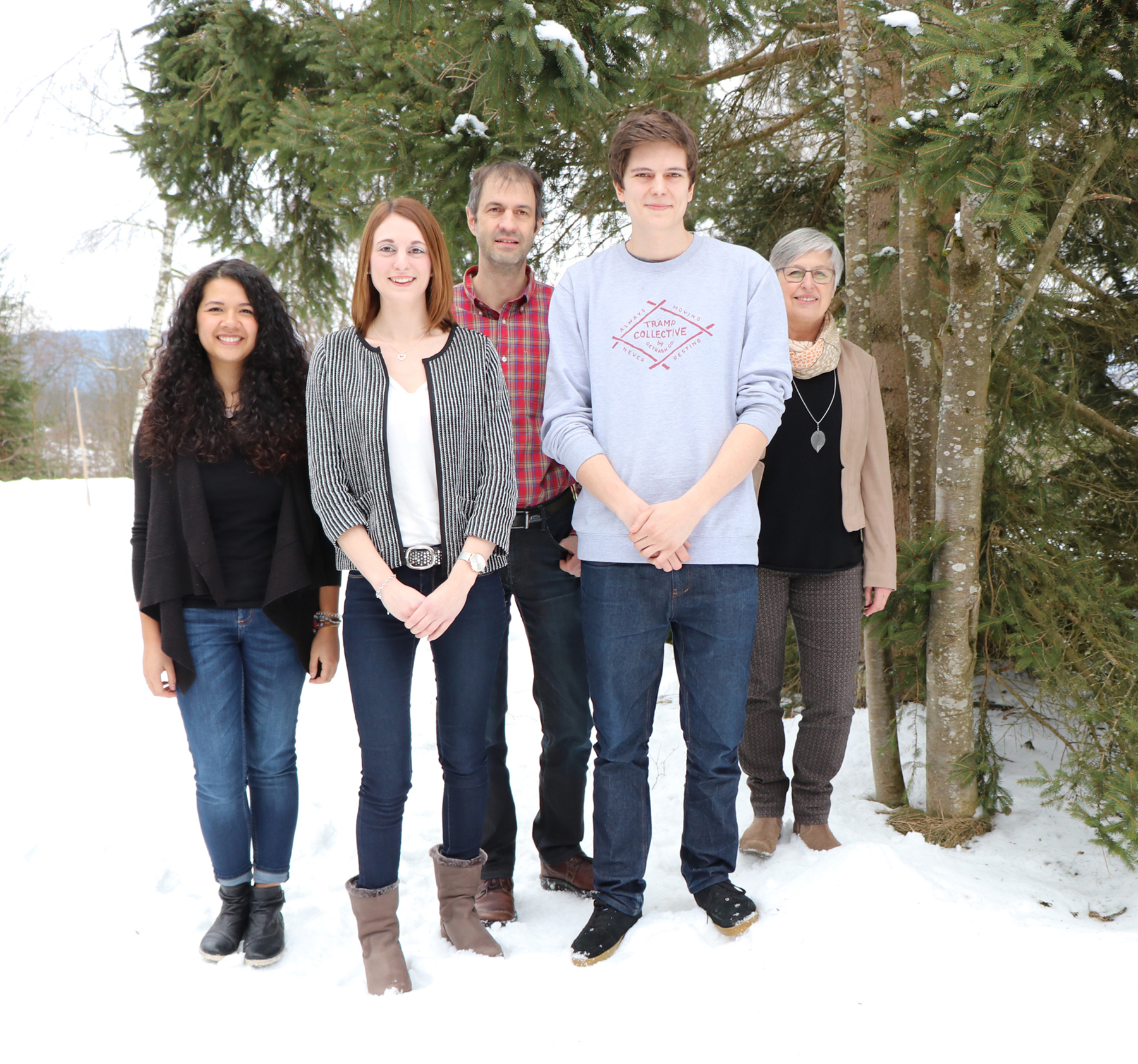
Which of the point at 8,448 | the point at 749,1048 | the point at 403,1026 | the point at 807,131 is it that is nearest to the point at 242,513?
the point at 403,1026

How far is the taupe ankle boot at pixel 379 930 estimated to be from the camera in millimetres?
2332

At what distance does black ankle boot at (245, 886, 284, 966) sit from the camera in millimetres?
2504

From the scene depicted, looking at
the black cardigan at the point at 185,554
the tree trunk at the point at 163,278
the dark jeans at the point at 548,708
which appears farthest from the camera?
the tree trunk at the point at 163,278

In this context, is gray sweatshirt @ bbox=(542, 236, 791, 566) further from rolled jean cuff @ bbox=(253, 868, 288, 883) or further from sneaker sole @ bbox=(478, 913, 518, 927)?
rolled jean cuff @ bbox=(253, 868, 288, 883)

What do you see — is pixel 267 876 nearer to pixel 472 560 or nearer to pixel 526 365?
pixel 472 560

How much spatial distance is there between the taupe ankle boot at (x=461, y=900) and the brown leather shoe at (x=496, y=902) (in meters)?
0.08

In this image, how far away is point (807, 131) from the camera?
468cm

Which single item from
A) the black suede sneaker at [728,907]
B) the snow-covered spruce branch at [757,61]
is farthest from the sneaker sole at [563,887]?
the snow-covered spruce branch at [757,61]

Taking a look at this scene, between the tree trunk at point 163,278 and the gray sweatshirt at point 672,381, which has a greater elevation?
the tree trunk at point 163,278

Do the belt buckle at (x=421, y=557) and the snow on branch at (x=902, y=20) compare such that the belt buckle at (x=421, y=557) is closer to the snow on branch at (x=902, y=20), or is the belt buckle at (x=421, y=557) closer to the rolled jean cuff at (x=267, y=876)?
the rolled jean cuff at (x=267, y=876)

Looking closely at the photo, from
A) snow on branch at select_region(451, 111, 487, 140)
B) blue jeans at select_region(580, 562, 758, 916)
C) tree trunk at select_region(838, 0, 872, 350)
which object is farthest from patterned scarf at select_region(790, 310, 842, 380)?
snow on branch at select_region(451, 111, 487, 140)

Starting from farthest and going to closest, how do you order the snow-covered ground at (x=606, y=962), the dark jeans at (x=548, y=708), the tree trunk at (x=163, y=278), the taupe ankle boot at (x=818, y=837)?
1. the tree trunk at (x=163, y=278)
2. the taupe ankle boot at (x=818, y=837)
3. the dark jeans at (x=548, y=708)
4. the snow-covered ground at (x=606, y=962)

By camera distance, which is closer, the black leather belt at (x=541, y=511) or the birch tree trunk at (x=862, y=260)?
the black leather belt at (x=541, y=511)

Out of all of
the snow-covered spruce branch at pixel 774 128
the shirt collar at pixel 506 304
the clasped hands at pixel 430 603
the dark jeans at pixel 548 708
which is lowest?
the dark jeans at pixel 548 708
